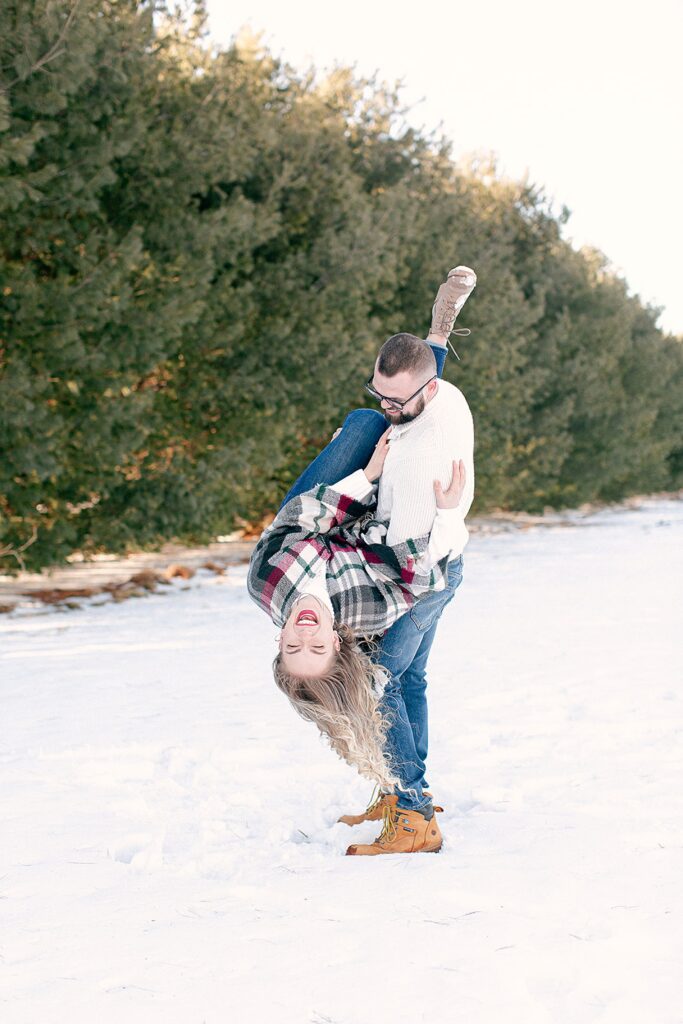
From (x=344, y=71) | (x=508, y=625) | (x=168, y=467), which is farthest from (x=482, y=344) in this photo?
(x=508, y=625)

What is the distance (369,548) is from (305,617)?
0.38 m

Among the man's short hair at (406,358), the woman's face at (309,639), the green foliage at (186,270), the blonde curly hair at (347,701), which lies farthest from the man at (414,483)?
the green foliage at (186,270)

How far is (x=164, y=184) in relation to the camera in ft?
38.0

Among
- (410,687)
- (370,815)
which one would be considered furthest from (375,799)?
(410,687)

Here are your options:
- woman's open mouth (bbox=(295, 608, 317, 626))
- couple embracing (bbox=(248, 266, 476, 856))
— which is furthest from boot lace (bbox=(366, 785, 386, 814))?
woman's open mouth (bbox=(295, 608, 317, 626))

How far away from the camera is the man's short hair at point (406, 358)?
11.6 feet

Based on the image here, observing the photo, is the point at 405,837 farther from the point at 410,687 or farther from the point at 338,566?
the point at 338,566

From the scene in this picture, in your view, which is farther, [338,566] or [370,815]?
[370,815]

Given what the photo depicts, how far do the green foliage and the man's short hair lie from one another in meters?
6.78

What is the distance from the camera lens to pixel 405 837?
13.2ft

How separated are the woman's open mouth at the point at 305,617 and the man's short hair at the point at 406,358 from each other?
882 millimetres

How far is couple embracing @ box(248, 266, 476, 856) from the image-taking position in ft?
11.6

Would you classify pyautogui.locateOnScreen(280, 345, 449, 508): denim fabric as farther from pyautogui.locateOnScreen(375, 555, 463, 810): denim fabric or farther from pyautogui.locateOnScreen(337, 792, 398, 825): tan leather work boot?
pyautogui.locateOnScreen(337, 792, 398, 825): tan leather work boot

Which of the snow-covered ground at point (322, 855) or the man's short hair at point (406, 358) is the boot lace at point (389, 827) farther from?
the man's short hair at point (406, 358)
